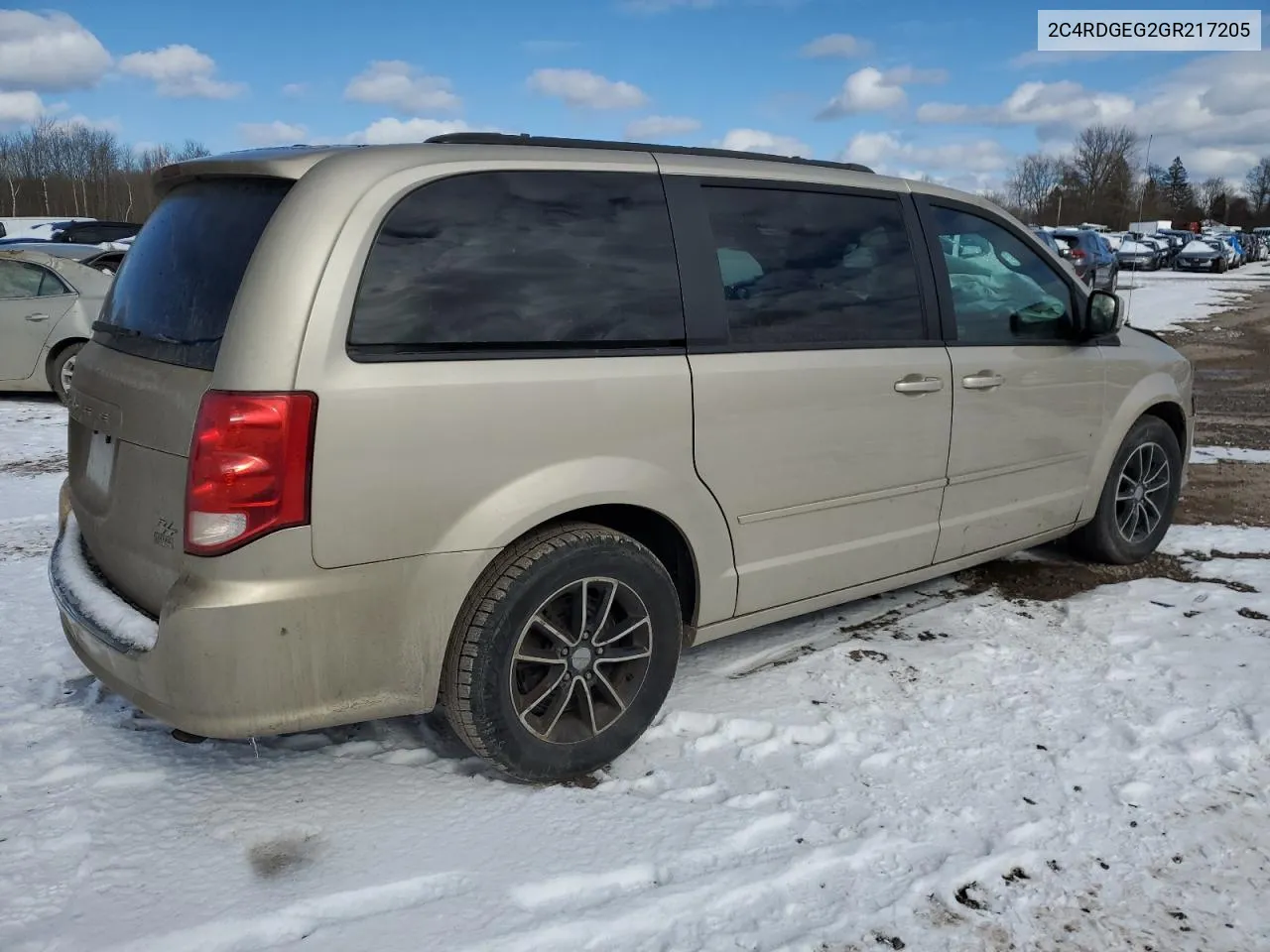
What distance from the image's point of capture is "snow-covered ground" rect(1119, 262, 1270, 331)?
19.7m

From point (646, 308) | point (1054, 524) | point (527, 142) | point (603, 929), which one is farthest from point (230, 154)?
point (1054, 524)

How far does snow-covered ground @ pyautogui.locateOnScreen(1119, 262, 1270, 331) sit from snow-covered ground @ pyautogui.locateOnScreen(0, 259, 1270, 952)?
12623mm

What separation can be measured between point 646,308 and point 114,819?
6.96 ft

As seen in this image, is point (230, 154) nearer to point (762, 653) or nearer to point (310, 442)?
point (310, 442)

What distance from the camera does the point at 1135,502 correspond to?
5.21 m

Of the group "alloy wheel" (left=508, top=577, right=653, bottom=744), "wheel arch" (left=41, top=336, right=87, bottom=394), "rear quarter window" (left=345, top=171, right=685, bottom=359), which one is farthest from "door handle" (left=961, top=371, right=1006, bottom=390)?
"wheel arch" (left=41, top=336, right=87, bottom=394)

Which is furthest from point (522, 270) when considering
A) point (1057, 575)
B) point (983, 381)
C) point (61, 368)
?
point (61, 368)

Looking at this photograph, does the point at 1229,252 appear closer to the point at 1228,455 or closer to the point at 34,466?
the point at 1228,455

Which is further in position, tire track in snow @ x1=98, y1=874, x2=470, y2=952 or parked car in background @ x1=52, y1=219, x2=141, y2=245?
parked car in background @ x1=52, y1=219, x2=141, y2=245

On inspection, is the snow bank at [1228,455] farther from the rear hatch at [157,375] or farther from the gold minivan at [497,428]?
the rear hatch at [157,375]

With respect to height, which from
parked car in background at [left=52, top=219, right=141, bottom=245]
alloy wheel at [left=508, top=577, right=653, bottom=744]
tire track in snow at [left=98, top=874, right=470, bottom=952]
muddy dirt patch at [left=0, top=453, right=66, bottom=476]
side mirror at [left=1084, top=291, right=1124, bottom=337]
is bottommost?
tire track in snow at [left=98, top=874, right=470, bottom=952]

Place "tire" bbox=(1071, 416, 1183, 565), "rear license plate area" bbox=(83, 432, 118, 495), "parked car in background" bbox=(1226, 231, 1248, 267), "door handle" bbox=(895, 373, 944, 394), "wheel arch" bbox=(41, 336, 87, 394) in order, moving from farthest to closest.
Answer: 1. "parked car in background" bbox=(1226, 231, 1248, 267)
2. "wheel arch" bbox=(41, 336, 87, 394)
3. "tire" bbox=(1071, 416, 1183, 565)
4. "door handle" bbox=(895, 373, 944, 394)
5. "rear license plate area" bbox=(83, 432, 118, 495)

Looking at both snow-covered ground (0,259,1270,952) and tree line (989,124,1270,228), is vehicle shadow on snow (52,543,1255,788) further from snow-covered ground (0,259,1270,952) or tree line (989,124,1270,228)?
tree line (989,124,1270,228)

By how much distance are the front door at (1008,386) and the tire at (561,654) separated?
1535 mm
